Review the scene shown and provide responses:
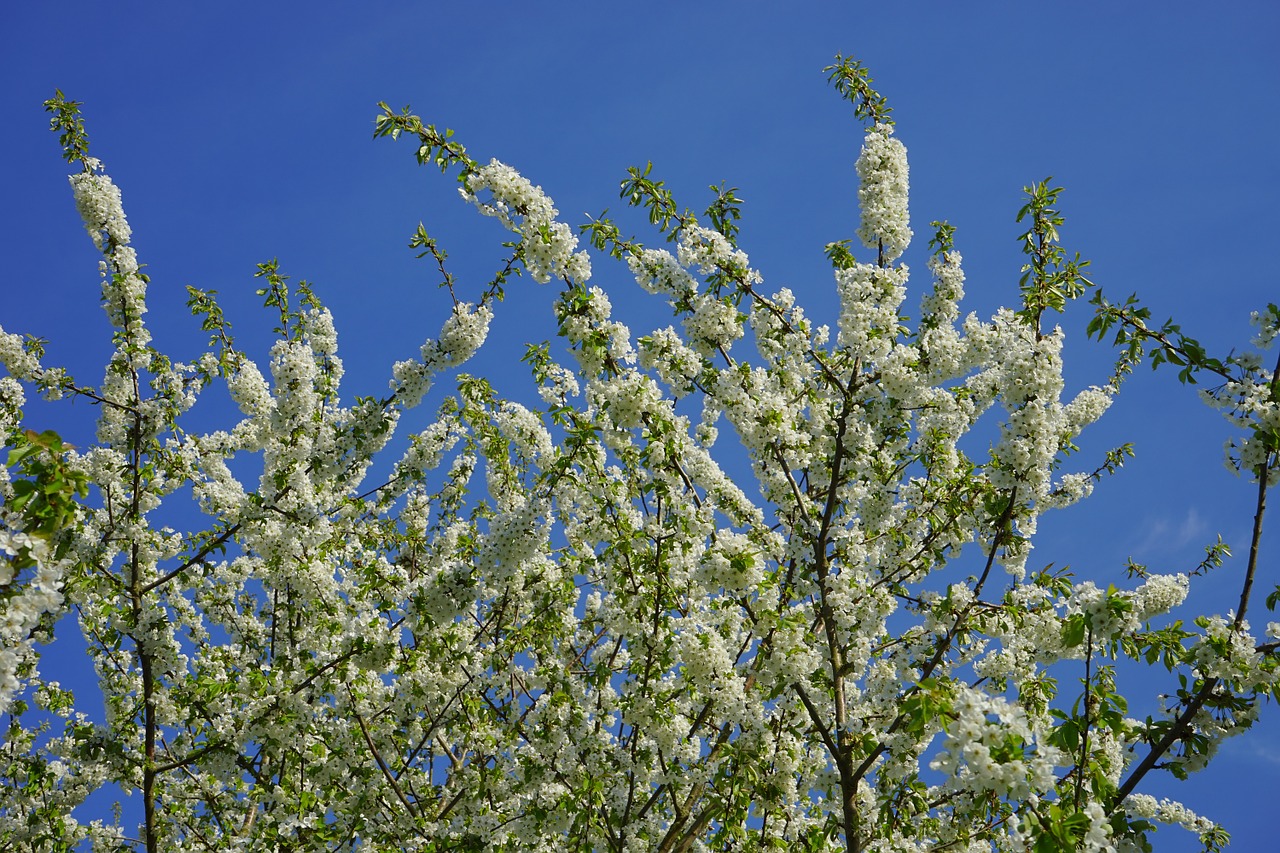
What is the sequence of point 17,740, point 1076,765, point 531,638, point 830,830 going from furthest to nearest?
1. point 17,740
2. point 531,638
3. point 830,830
4. point 1076,765

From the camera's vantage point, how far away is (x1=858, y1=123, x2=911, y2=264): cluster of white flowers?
7539 mm

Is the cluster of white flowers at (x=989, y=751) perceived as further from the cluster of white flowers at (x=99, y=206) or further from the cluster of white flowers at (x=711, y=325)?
the cluster of white flowers at (x=99, y=206)

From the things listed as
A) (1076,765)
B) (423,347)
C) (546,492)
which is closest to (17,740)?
(423,347)

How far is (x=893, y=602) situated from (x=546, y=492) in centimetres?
305

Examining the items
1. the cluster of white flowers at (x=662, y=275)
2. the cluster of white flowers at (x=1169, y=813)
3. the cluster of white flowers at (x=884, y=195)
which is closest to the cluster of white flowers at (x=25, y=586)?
the cluster of white flowers at (x=662, y=275)

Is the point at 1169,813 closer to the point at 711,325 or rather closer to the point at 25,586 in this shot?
the point at 711,325

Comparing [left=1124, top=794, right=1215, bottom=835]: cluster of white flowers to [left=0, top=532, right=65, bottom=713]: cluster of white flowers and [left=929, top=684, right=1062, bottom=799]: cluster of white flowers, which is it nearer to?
[left=929, top=684, right=1062, bottom=799]: cluster of white flowers

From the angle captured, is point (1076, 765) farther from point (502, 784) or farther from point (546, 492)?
point (502, 784)

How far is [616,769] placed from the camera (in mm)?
7738

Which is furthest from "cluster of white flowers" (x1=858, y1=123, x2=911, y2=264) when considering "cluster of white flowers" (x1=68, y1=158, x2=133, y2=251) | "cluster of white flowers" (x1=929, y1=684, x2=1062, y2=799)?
"cluster of white flowers" (x1=68, y1=158, x2=133, y2=251)

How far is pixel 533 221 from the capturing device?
737 cm

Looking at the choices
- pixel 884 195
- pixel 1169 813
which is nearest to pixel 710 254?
pixel 884 195

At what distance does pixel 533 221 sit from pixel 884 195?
2.93 meters

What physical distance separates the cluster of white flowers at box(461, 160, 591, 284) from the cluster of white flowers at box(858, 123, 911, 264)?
239 cm
